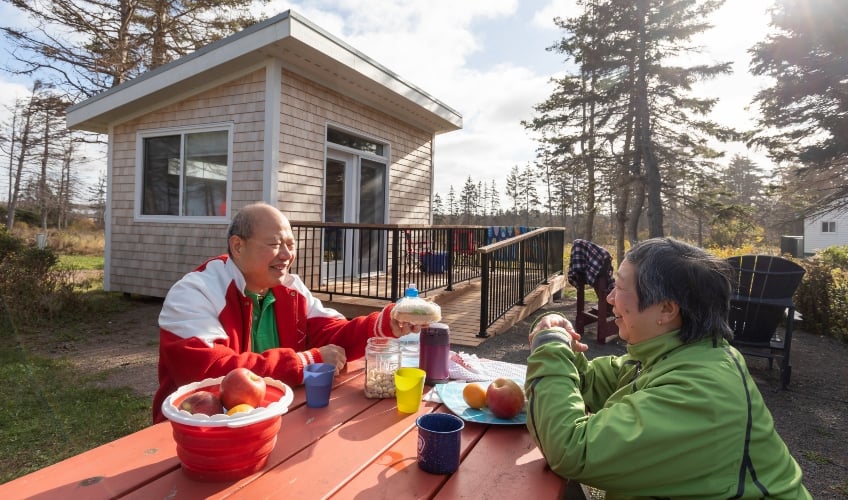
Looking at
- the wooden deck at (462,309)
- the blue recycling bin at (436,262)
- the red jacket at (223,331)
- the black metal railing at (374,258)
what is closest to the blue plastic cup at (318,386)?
the red jacket at (223,331)

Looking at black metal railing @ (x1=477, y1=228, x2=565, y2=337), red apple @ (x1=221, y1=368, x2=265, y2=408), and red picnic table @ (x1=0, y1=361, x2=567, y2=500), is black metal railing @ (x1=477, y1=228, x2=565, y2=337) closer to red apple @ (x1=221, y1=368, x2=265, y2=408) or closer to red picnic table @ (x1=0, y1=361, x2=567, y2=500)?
red picnic table @ (x1=0, y1=361, x2=567, y2=500)

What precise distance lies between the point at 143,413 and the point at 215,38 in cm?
1208

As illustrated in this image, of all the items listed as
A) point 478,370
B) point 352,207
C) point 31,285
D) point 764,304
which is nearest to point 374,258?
point 352,207

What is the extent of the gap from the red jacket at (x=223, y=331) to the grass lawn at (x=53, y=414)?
6.31ft

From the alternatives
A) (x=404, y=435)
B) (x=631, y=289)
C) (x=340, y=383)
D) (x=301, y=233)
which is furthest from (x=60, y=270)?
(x=631, y=289)

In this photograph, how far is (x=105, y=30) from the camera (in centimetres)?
1161

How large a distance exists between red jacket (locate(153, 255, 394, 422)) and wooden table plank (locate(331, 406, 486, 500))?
1.70ft

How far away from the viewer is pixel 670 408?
0.94 metres

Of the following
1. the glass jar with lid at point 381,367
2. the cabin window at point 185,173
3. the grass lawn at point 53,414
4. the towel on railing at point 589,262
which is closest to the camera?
the glass jar with lid at point 381,367

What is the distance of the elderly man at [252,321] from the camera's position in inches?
54.9

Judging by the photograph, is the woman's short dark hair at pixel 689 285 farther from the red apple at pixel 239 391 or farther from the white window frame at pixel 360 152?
the white window frame at pixel 360 152

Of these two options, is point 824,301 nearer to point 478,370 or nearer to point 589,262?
point 589,262

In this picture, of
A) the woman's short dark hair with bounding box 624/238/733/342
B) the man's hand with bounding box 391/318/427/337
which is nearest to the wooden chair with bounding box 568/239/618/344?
the man's hand with bounding box 391/318/427/337

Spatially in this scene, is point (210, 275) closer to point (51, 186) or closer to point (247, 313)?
point (247, 313)
